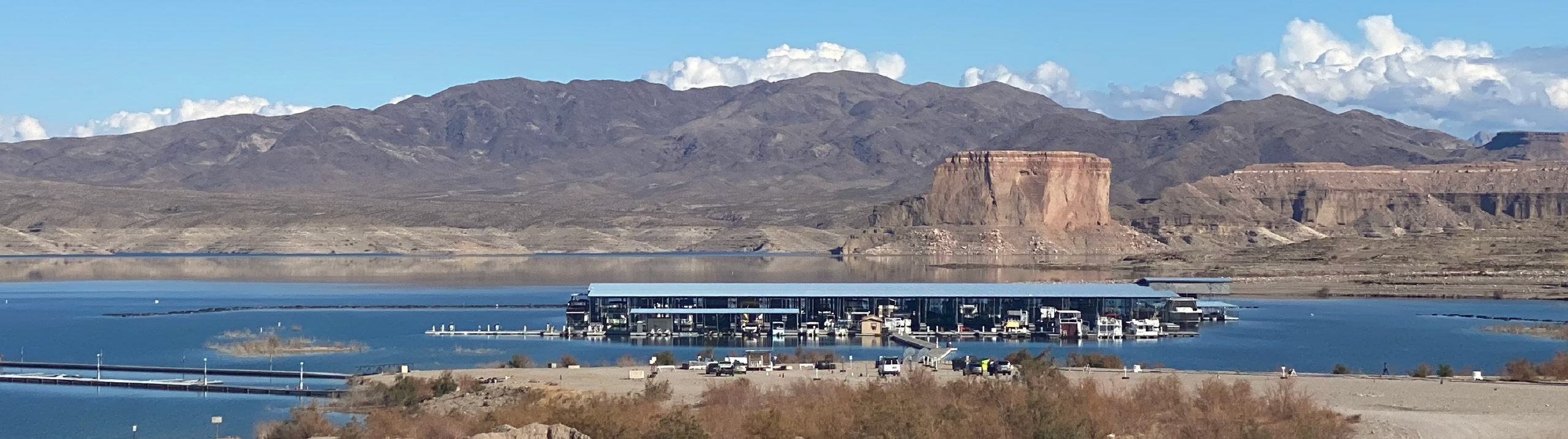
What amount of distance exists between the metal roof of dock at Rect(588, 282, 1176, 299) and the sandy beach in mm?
23006

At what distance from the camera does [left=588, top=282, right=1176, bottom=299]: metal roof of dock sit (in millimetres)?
77625

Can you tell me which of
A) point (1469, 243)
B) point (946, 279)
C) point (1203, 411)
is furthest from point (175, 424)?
point (1469, 243)

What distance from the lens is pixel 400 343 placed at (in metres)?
68.6

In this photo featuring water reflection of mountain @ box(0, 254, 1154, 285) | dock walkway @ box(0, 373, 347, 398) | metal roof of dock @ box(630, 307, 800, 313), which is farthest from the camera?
water reflection of mountain @ box(0, 254, 1154, 285)

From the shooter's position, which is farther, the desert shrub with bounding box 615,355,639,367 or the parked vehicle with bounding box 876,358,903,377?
the desert shrub with bounding box 615,355,639,367

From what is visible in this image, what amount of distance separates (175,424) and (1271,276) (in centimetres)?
9112

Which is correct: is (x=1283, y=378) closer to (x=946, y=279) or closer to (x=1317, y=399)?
(x=1317, y=399)

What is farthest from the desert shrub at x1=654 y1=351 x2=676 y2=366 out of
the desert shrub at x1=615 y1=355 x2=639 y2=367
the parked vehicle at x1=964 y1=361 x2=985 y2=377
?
the parked vehicle at x1=964 y1=361 x2=985 y2=377

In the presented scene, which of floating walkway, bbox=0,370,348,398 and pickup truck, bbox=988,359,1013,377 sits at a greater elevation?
pickup truck, bbox=988,359,1013,377

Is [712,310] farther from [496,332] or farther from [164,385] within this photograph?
[164,385]

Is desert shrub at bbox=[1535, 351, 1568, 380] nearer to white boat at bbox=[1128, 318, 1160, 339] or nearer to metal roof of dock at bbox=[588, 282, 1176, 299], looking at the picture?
white boat at bbox=[1128, 318, 1160, 339]

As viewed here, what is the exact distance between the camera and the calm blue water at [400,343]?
4816 centimetres

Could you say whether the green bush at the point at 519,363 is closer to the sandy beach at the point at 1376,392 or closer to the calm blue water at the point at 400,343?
the sandy beach at the point at 1376,392

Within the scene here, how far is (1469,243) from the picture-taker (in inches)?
5364
